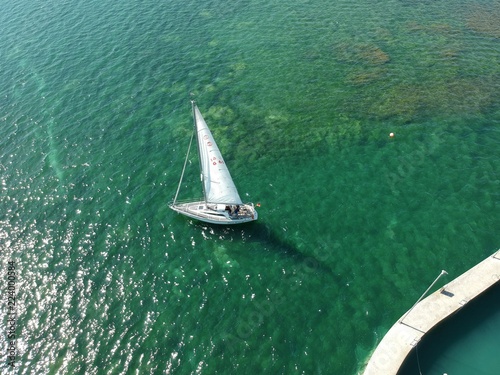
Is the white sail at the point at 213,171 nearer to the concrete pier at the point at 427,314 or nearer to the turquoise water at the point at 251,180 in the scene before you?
the turquoise water at the point at 251,180

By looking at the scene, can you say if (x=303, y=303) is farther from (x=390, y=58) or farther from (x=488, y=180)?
(x=390, y=58)

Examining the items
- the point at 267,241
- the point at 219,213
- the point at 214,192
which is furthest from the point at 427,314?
the point at 214,192

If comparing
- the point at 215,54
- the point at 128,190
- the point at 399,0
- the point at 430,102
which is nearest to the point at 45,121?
the point at 128,190

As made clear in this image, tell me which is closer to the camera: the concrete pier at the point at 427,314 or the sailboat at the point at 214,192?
the concrete pier at the point at 427,314

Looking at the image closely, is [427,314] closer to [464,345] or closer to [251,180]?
[464,345]

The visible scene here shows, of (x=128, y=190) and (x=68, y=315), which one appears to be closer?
(x=68, y=315)

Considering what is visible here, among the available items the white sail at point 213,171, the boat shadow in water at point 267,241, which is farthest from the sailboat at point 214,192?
the boat shadow in water at point 267,241

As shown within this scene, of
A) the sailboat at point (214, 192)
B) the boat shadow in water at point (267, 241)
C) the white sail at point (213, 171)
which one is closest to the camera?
the boat shadow in water at point (267, 241)
